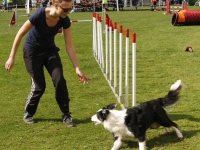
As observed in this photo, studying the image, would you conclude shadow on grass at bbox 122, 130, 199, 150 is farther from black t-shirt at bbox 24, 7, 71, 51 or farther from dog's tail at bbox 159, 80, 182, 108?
black t-shirt at bbox 24, 7, 71, 51

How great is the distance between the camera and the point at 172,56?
453 inches

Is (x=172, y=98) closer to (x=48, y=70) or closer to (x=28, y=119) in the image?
(x=48, y=70)

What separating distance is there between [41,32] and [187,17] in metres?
15.5

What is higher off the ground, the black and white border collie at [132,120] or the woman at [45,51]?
the woman at [45,51]

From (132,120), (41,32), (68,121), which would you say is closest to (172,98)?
(132,120)

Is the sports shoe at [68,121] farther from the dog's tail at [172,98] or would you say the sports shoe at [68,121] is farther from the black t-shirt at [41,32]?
the dog's tail at [172,98]

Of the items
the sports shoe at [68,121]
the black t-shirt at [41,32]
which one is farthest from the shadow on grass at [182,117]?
the black t-shirt at [41,32]

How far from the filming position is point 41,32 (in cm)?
518

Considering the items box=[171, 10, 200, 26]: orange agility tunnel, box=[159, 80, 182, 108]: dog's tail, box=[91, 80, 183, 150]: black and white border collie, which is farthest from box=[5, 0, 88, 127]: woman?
box=[171, 10, 200, 26]: orange agility tunnel

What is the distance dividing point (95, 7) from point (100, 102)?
3047cm

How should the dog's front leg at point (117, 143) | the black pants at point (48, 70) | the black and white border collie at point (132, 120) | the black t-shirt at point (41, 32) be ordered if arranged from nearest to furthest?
1. the black and white border collie at point (132, 120)
2. the dog's front leg at point (117, 143)
3. the black t-shirt at point (41, 32)
4. the black pants at point (48, 70)

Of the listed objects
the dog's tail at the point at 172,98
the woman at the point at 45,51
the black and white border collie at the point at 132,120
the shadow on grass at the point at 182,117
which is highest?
the woman at the point at 45,51

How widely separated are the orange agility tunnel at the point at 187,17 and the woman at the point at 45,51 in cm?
1458

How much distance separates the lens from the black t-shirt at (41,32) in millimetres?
5000
